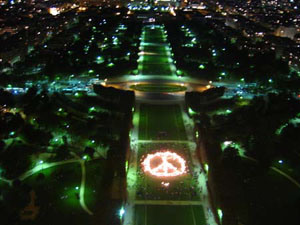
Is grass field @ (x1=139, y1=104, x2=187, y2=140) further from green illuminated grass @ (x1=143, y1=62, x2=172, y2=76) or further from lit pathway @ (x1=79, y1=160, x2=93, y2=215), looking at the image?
green illuminated grass @ (x1=143, y1=62, x2=172, y2=76)

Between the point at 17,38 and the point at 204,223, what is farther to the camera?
the point at 17,38

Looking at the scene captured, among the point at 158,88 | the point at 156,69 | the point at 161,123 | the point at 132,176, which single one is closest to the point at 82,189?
the point at 132,176

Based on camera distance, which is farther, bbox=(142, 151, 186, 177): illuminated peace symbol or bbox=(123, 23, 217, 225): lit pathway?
bbox=(142, 151, 186, 177): illuminated peace symbol

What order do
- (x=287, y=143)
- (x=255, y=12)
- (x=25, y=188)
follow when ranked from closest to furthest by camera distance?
(x=25, y=188) < (x=287, y=143) < (x=255, y=12)

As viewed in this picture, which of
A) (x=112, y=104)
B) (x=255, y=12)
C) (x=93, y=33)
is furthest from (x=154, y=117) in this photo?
(x=255, y=12)

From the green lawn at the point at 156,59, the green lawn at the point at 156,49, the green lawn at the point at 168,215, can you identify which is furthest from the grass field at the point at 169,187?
the green lawn at the point at 156,49

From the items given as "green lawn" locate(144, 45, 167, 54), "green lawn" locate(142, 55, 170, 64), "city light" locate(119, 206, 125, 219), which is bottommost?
"green lawn" locate(144, 45, 167, 54)

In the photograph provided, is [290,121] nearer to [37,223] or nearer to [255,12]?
[37,223]

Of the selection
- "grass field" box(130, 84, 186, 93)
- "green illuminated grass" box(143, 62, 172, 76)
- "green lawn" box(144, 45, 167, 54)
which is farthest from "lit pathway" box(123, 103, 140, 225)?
"green lawn" box(144, 45, 167, 54)
